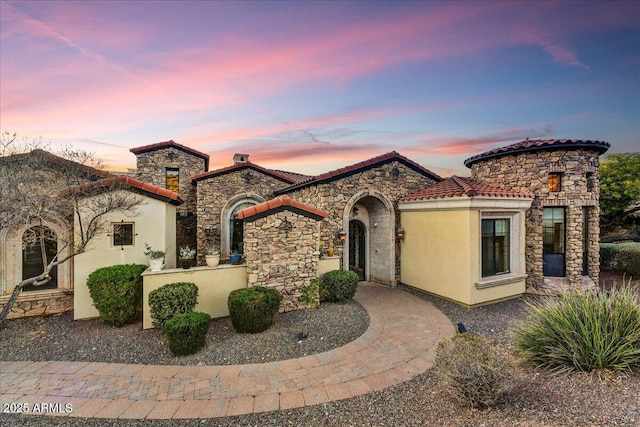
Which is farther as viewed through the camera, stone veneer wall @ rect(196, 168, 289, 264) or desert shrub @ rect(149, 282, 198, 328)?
stone veneer wall @ rect(196, 168, 289, 264)

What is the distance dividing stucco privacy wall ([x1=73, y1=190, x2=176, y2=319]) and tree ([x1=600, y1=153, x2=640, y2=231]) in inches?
877

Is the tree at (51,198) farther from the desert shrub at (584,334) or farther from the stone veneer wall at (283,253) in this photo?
the desert shrub at (584,334)

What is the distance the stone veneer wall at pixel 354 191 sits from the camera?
10477 mm

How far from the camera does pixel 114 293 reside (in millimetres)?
6766

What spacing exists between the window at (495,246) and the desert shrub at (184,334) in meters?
9.10

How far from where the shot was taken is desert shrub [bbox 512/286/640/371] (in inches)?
158

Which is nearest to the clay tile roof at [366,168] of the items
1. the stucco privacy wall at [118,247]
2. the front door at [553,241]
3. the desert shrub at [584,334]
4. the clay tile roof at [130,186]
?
the front door at [553,241]

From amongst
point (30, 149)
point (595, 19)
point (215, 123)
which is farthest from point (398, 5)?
point (30, 149)

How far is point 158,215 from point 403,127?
10.7 metres

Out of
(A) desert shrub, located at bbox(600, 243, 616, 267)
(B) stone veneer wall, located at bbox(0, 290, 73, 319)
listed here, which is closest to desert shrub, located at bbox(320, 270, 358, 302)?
(B) stone veneer wall, located at bbox(0, 290, 73, 319)

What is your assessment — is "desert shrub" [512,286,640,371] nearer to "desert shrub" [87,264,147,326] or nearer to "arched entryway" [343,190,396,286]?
"arched entryway" [343,190,396,286]

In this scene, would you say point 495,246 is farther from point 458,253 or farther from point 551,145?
point 551,145

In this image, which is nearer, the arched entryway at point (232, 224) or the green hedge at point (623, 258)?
the green hedge at point (623, 258)

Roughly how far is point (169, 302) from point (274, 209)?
359 cm
